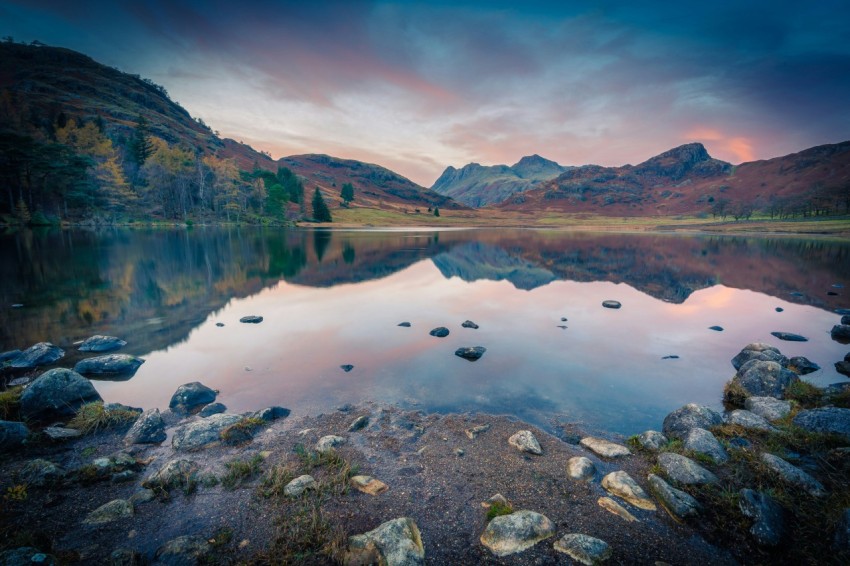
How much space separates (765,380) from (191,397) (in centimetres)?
2202

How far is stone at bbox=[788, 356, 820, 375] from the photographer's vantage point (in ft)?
51.6

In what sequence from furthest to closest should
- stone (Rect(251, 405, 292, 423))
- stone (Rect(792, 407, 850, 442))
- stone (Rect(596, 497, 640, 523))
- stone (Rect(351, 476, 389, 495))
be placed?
stone (Rect(251, 405, 292, 423)) → stone (Rect(792, 407, 850, 442)) → stone (Rect(351, 476, 389, 495)) → stone (Rect(596, 497, 640, 523))

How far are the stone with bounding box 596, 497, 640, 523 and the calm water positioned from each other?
4022 mm

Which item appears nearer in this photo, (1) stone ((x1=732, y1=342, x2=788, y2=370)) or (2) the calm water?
(2) the calm water

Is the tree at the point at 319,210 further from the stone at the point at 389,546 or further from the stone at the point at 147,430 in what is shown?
the stone at the point at 389,546

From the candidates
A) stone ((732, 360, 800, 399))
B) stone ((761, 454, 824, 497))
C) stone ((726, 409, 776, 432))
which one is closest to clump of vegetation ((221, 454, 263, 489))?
stone ((761, 454, 824, 497))

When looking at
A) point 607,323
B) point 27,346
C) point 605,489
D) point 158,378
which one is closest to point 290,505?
point 605,489

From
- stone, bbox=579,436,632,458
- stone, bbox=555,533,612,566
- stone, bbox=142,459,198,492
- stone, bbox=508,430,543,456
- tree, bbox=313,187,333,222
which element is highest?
tree, bbox=313,187,333,222

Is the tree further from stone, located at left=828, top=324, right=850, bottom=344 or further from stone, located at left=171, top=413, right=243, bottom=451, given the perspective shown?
stone, located at left=828, top=324, right=850, bottom=344

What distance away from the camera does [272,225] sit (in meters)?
140

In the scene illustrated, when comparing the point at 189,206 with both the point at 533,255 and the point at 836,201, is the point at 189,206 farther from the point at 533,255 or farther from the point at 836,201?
the point at 836,201

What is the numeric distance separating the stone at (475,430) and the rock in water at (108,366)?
14.6m

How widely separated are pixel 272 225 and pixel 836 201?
23229 centimetres

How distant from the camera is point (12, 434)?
911 centimetres
